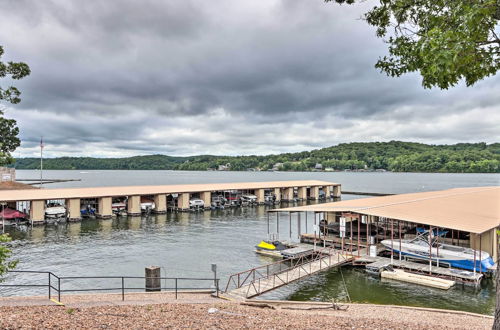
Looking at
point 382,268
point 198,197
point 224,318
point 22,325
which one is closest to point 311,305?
point 224,318

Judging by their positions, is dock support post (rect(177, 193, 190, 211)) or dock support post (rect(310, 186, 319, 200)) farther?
dock support post (rect(310, 186, 319, 200))

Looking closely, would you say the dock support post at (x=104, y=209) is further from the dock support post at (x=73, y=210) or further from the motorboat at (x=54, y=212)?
the motorboat at (x=54, y=212)

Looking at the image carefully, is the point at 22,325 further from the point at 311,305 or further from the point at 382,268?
the point at 382,268

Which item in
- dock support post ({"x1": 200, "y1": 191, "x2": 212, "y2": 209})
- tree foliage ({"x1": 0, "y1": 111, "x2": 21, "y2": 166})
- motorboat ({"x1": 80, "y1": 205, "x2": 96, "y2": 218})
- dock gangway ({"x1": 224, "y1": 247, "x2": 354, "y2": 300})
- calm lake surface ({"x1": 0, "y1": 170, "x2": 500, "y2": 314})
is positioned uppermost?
tree foliage ({"x1": 0, "y1": 111, "x2": 21, "y2": 166})

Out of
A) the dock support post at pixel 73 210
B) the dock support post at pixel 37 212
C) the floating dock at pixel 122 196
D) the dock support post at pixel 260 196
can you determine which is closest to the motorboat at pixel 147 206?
the floating dock at pixel 122 196

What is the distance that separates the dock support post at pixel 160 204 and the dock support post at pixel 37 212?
15.6 metres

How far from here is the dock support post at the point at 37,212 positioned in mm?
42719

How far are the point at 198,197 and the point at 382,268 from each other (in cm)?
4317

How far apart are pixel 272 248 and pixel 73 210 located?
1171 inches

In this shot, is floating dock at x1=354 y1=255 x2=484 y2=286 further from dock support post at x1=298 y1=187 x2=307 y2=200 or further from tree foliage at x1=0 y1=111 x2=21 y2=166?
dock support post at x1=298 y1=187 x2=307 y2=200

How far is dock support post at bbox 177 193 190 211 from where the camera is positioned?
185 feet

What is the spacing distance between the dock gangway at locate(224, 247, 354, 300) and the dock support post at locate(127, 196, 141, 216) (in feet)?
103

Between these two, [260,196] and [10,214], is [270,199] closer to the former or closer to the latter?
[260,196]

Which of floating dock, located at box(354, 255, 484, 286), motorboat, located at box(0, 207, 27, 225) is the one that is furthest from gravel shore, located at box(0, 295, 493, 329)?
motorboat, located at box(0, 207, 27, 225)
